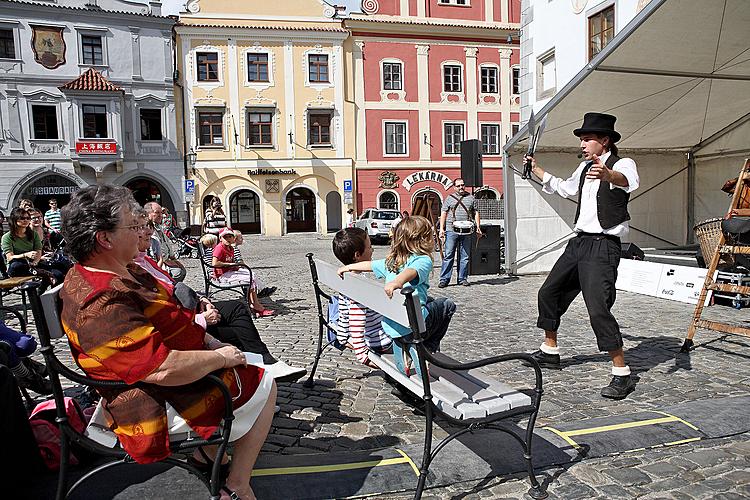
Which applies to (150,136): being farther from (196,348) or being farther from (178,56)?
(196,348)

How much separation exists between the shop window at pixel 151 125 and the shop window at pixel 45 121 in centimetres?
371

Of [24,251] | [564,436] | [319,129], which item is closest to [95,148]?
[319,129]

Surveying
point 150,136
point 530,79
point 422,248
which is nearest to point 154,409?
point 422,248

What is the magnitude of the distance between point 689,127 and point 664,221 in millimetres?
2448

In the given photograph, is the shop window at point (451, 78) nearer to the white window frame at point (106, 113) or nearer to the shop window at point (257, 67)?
the shop window at point (257, 67)

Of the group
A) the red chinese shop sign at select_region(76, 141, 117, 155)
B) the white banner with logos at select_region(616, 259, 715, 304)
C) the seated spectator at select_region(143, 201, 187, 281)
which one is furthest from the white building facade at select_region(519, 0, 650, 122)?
the red chinese shop sign at select_region(76, 141, 117, 155)

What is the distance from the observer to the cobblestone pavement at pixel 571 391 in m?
3.09

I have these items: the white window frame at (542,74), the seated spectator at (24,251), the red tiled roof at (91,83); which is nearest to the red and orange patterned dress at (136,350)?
the seated spectator at (24,251)

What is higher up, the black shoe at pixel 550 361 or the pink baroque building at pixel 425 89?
the pink baroque building at pixel 425 89

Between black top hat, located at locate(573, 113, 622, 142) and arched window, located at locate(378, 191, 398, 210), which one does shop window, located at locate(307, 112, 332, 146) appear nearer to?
arched window, located at locate(378, 191, 398, 210)

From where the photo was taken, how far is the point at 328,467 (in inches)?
124

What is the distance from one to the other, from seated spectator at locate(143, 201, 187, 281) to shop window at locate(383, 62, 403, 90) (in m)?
25.3

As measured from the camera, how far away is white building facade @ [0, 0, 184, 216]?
27891mm

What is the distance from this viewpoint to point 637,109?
33.9 feet
